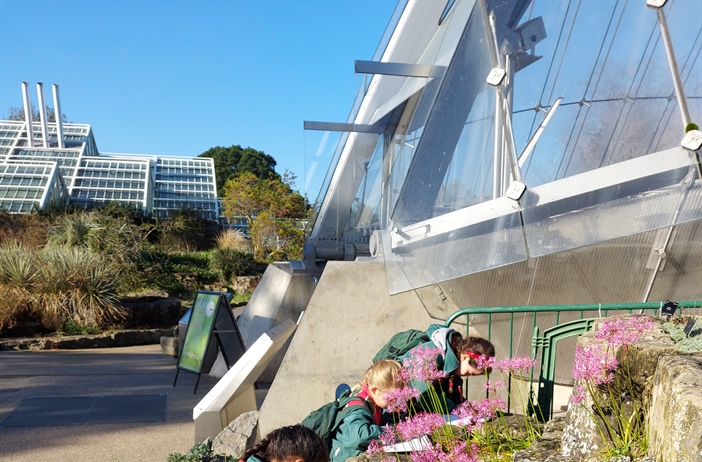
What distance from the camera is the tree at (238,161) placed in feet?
205

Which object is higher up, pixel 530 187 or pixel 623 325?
pixel 530 187

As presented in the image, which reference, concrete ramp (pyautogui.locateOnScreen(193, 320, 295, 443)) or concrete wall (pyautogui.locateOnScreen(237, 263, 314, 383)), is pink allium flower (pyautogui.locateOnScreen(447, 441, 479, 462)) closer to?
concrete ramp (pyautogui.locateOnScreen(193, 320, 295, 443))

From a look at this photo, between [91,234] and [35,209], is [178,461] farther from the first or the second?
[35,209]

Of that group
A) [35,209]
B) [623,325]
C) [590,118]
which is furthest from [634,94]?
[35,209]

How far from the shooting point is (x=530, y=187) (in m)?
5.30

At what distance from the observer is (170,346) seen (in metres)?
11.4

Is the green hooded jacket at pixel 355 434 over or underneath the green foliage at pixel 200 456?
over

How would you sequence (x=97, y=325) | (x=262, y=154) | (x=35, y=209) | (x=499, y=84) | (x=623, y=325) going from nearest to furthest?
(x=623, y=325) → (x=499, y=84) → (x=97, y=325) → (x=35, y=209) → (x=262, y=154)

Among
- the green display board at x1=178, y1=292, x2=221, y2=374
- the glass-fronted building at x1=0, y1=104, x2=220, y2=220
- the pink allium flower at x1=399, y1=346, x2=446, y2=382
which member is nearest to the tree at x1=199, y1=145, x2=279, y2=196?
the glass-fronted building at x1=0, y1=104, x2=220, y2=220

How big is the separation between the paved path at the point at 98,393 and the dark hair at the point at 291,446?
9.58 feet

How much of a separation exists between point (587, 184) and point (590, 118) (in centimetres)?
53

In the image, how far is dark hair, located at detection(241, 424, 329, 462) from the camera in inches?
112

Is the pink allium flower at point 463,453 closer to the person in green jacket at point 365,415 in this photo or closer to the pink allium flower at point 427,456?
the pink allium flower at point 427,456

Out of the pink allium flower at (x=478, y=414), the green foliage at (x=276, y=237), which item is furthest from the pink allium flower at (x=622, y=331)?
the green foliage at (x=276, y=237)
